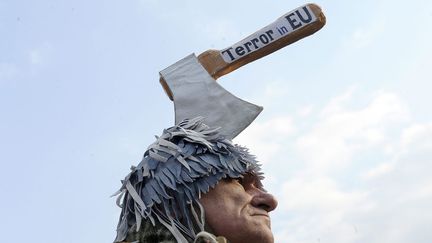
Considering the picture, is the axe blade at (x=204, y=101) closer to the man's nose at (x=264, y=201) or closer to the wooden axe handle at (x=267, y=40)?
the wooden axe handle at (x=267, y=40)

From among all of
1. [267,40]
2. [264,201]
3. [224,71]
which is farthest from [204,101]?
[264,201]

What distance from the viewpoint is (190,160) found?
233 centimetres

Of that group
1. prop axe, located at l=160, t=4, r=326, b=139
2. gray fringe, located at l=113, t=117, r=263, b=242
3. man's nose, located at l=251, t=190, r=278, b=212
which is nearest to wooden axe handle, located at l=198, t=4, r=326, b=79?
prop axe, located at l=160, t=4, r=326, b=139

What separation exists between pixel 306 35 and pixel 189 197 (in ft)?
3.03

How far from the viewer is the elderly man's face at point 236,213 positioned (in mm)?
2215

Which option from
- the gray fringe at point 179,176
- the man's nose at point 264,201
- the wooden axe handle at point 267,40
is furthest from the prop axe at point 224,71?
the man's nose at point 264,201

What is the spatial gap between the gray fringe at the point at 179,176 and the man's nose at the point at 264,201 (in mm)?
99

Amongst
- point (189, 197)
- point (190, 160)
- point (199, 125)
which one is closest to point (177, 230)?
point (189, 197)

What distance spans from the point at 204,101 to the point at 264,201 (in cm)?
51

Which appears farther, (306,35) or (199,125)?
(306,35)

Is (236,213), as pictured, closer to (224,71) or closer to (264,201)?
(264,201)

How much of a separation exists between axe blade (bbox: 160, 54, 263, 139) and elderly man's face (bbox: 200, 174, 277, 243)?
30 cm

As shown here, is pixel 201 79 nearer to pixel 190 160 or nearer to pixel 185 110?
pixel 185 110

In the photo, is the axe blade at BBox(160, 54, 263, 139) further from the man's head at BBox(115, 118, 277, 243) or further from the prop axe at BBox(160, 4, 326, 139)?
the man's head at BBox(115, 118, 277, 243)
